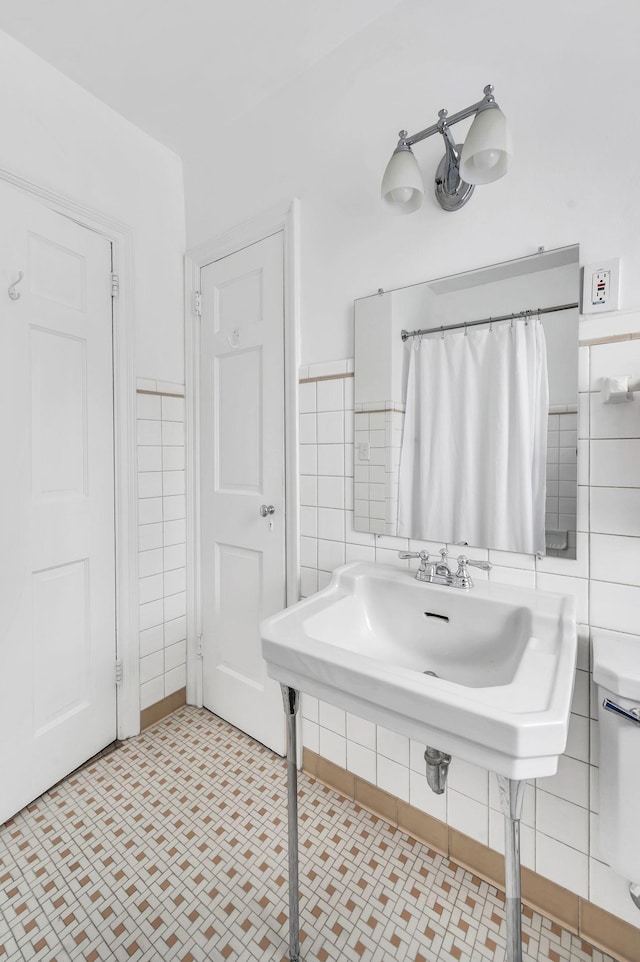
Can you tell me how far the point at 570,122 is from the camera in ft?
3.39

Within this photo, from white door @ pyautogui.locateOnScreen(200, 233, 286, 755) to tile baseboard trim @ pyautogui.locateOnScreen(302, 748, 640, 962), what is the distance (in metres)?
0.29

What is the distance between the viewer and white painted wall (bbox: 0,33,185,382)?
1.43 metres

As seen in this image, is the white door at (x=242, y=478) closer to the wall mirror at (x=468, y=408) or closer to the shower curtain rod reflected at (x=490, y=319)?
the wall mirror at (x=468, y=408)

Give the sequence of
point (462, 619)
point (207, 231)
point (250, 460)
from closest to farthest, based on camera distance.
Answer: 1. point (462, 619)
2. point (250, 460)
3. point (207, 231)

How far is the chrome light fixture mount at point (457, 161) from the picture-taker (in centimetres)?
95

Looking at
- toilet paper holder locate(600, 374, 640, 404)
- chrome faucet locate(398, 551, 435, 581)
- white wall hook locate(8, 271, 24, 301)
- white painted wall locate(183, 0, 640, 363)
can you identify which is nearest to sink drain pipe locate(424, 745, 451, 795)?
chrome faucet locate(398, 551, 435, 581)

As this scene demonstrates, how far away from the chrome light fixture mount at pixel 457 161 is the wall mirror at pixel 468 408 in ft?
0.67

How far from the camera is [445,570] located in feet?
3.92

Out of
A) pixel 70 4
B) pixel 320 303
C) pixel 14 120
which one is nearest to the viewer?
pixel 70 4

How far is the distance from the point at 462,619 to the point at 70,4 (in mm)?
2085

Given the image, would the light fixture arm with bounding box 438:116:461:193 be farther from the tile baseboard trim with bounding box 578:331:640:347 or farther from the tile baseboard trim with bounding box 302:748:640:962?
the tile baseboard trim with bounding box 302:748:640:962

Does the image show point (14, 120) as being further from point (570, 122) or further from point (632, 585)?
point (632, 585)

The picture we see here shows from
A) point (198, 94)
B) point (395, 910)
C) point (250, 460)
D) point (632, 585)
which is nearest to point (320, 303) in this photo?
point (250, 460)

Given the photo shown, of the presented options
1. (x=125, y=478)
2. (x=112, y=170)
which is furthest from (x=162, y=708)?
(x=112, y=170)
